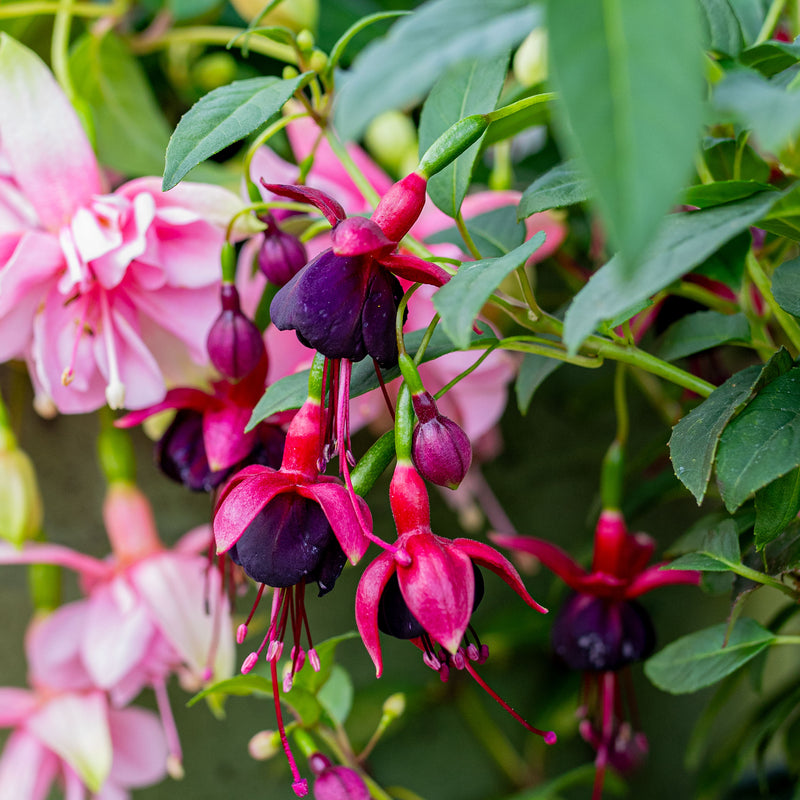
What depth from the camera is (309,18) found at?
25.4 inches

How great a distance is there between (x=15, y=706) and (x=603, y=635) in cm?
45

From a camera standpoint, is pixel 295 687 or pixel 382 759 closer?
pixel 295 687

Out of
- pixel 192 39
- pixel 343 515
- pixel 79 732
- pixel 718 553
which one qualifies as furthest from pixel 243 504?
pixel 192 39

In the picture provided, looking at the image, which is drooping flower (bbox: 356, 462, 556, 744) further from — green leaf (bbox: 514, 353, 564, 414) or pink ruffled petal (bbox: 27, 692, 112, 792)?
pink ruffled petal (bbox: 27, 692, 112, 792)

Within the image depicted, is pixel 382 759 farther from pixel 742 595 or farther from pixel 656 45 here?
pixel 656 45

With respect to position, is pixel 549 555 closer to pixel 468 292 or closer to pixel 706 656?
pixel 706 656

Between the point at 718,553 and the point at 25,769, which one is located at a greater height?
the point at 718,553

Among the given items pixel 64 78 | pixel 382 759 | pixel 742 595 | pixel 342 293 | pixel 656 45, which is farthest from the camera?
pixel 382 759

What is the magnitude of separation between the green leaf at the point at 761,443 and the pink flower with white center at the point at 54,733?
1.59 ft

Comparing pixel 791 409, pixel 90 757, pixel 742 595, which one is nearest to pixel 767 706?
pixel 742 595

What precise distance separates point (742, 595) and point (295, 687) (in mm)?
249

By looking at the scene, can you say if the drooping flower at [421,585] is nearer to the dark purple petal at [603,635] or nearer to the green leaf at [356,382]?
the green leaf at [356,382]

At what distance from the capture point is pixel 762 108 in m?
0.23

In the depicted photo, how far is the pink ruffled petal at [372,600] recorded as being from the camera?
12.6 inches
